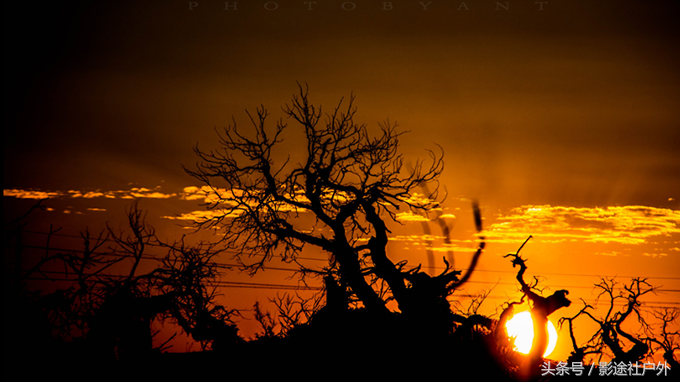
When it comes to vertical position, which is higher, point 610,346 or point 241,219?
point 241,219

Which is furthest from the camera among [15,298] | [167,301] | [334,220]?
[167,301]

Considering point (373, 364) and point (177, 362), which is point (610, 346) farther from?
point (177, 362)

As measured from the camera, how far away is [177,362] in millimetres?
15266

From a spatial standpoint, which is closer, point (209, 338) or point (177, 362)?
point (177, 362)

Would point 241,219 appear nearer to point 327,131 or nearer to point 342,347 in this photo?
point 327,131

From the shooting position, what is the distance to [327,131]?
582 inches

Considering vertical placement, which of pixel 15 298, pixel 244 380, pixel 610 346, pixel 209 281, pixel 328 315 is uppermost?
pixel 15 298

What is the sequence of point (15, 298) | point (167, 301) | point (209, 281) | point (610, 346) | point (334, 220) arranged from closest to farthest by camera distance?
point (15, 298) → point (334, 220) → point (167, 301) → point (209, 281) → point (610, 346)

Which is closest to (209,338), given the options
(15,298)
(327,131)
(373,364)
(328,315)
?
(328,315)

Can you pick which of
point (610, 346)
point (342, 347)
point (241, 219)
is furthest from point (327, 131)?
point (610, 346)

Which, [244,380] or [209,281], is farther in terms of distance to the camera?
[209,281]

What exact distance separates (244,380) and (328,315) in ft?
10.3

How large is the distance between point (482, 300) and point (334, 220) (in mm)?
5510

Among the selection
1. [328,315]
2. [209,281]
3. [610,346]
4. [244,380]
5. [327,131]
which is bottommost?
[610,346]
